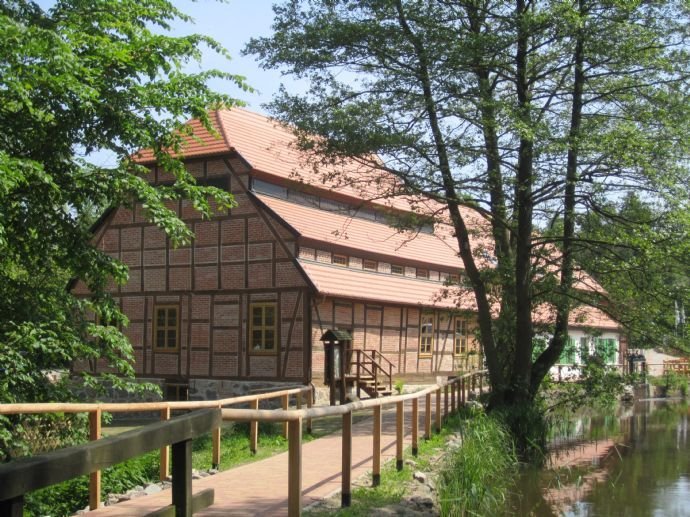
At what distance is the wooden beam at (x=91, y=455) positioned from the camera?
2320 mm

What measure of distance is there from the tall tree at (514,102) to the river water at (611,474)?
6.41 feet

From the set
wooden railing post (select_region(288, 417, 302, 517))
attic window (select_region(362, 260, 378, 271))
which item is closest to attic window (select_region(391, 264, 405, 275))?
attic window (select_region(362, 260, 378, 271))

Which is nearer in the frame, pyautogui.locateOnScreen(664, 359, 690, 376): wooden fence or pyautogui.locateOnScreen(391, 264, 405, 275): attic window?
pyautogui.locateOnScreen(391, 264, 405, 275): attic window

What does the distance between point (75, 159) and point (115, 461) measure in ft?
27.3

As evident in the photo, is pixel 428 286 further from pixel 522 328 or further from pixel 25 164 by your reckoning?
pixel 25 164

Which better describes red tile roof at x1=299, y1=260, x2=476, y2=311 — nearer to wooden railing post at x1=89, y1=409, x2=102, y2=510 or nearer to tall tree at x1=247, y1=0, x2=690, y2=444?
tall tree at x1=247, y1=0, x2=690, y2=444

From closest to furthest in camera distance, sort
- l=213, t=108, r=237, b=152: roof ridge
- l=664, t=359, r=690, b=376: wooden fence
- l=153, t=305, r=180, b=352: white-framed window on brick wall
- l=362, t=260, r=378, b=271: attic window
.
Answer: l=213, t=108, r=237, b=152: roof ridge → l=153, t=305, r=180, b=352: white-framed window on brick wall → l=362, t=260, r=378, b=271: attic window → l=664, t=359, r=690, b=376: wooden fence

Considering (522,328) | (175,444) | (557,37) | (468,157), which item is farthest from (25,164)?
(522,328)

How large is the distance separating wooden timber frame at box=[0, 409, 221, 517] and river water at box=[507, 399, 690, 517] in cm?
776

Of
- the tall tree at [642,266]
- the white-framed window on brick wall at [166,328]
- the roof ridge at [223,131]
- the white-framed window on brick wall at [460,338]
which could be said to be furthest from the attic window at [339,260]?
the tall tree at [642,266]

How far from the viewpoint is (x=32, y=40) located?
8.66 metres

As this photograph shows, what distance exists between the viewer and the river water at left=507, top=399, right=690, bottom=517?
1107 cm

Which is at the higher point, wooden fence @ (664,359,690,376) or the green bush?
the green bush

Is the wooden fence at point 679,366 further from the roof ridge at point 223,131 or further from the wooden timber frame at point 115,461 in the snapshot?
the wooden timber frame at point 115,461
